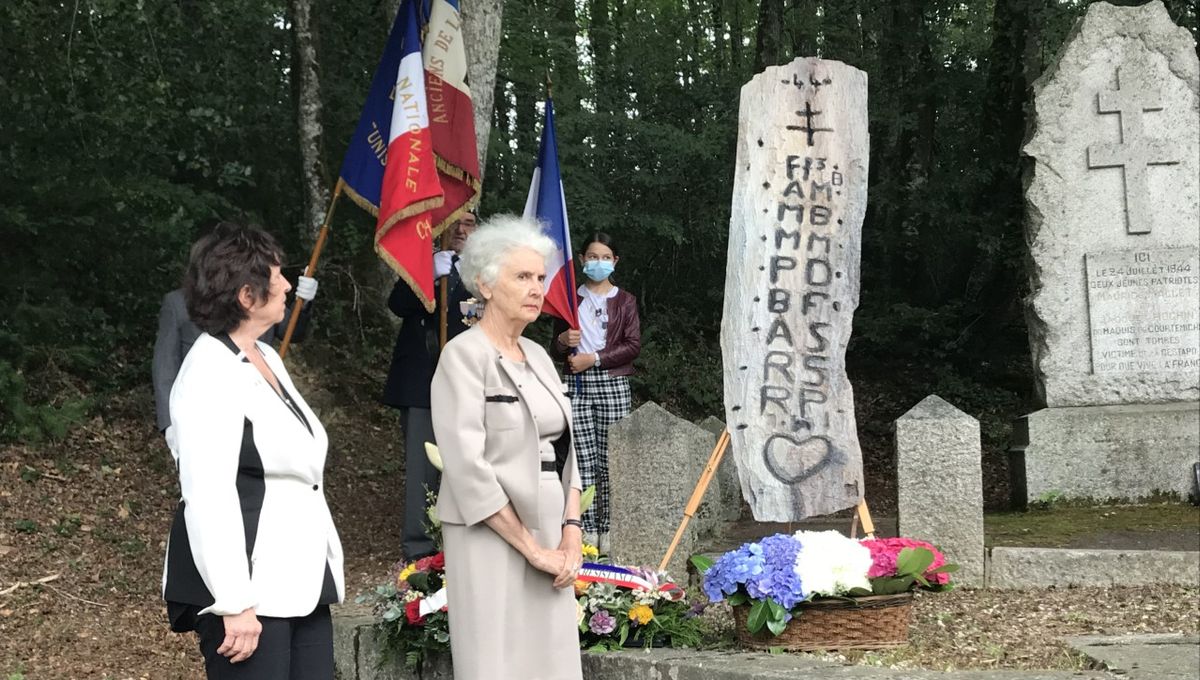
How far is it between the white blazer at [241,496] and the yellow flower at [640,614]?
6.41 feet

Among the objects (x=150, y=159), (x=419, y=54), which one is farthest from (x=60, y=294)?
(x=419, y=54)

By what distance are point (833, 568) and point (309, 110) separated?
8078mm

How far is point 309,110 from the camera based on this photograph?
38.1 feet

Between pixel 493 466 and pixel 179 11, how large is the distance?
31.3ft

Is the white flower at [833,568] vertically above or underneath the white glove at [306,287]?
underneath

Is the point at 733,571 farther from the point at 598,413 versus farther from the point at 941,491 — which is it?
the point at 598,413

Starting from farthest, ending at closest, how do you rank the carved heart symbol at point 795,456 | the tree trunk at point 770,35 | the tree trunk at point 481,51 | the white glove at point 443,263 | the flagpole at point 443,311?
the tree trunk at point 770,35
the tree trunk at point 481,51
the white glove at point 443,263
the flagpole at point 443,311
the carved heart symbol at point 795,456

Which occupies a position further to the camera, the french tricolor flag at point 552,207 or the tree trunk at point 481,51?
the tree trunk at point 481,51

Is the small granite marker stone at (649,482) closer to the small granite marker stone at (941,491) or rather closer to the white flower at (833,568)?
the small granite marker stone at (941,491)

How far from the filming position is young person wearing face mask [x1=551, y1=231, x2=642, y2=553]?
7.29 m

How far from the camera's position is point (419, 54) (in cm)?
711

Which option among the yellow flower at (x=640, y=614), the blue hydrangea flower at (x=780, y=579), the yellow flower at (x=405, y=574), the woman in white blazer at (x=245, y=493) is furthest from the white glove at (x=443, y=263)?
the woman in white blazer at (x=245, y=493)

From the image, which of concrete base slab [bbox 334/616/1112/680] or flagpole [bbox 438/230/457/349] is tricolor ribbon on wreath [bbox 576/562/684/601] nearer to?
concrete base slab [bbox 334/616/1112/680]

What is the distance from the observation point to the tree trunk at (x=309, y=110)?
1148 centimetres
